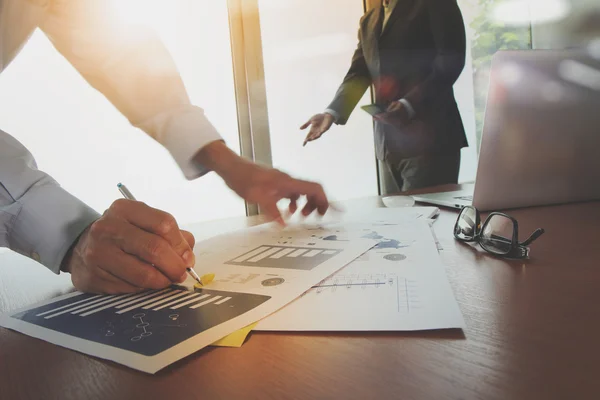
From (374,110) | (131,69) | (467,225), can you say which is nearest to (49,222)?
(131,69)

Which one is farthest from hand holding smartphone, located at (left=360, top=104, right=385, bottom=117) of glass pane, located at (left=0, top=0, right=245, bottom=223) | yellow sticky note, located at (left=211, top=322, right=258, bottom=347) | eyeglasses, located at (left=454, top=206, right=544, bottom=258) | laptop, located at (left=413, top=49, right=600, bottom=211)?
yellow sticky note, located at (left=211, top=322, right=258, bottom=347)

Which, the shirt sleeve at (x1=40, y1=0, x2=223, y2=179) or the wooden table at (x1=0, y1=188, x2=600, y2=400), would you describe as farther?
the shirt sleeve at (x1=40, y1=0, x2=223, y2=179)

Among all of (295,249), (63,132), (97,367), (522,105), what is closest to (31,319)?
(97,367)

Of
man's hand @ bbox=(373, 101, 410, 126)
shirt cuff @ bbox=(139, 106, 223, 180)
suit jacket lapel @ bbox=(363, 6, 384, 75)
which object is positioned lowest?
shirt cuff @ bbox=(139, 106, 223, 180)

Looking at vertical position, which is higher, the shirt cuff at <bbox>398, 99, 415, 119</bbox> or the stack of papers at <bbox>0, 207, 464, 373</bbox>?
the shirt cuff at <bbox>398, 99, 415, 119</bbox>

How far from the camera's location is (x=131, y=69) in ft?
2.54

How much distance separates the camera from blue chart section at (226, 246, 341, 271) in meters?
0.48

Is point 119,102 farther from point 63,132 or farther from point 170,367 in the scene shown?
point 63,132

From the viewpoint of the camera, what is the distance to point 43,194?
54 centimetres

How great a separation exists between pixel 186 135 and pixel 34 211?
0.27 m

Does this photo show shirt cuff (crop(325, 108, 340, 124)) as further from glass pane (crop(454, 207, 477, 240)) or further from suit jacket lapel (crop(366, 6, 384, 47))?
glass pane (crop(454, 207, 477, 240))

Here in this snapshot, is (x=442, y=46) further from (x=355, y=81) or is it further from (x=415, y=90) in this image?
(x=355, y=81)

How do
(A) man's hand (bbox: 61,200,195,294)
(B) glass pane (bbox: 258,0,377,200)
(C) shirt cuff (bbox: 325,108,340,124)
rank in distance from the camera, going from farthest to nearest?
(B) glass pane (bbox: 258,0,377,200) < (C) shirt cuff (bbox: 325,108,340,124) < (A) man's hand (bbox: 61,200,195,294)

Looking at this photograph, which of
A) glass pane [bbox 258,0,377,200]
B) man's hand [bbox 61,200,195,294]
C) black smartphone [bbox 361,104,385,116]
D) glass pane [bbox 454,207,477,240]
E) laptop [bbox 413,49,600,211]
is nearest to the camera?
man's hand [bbox 61,200,195,294]
